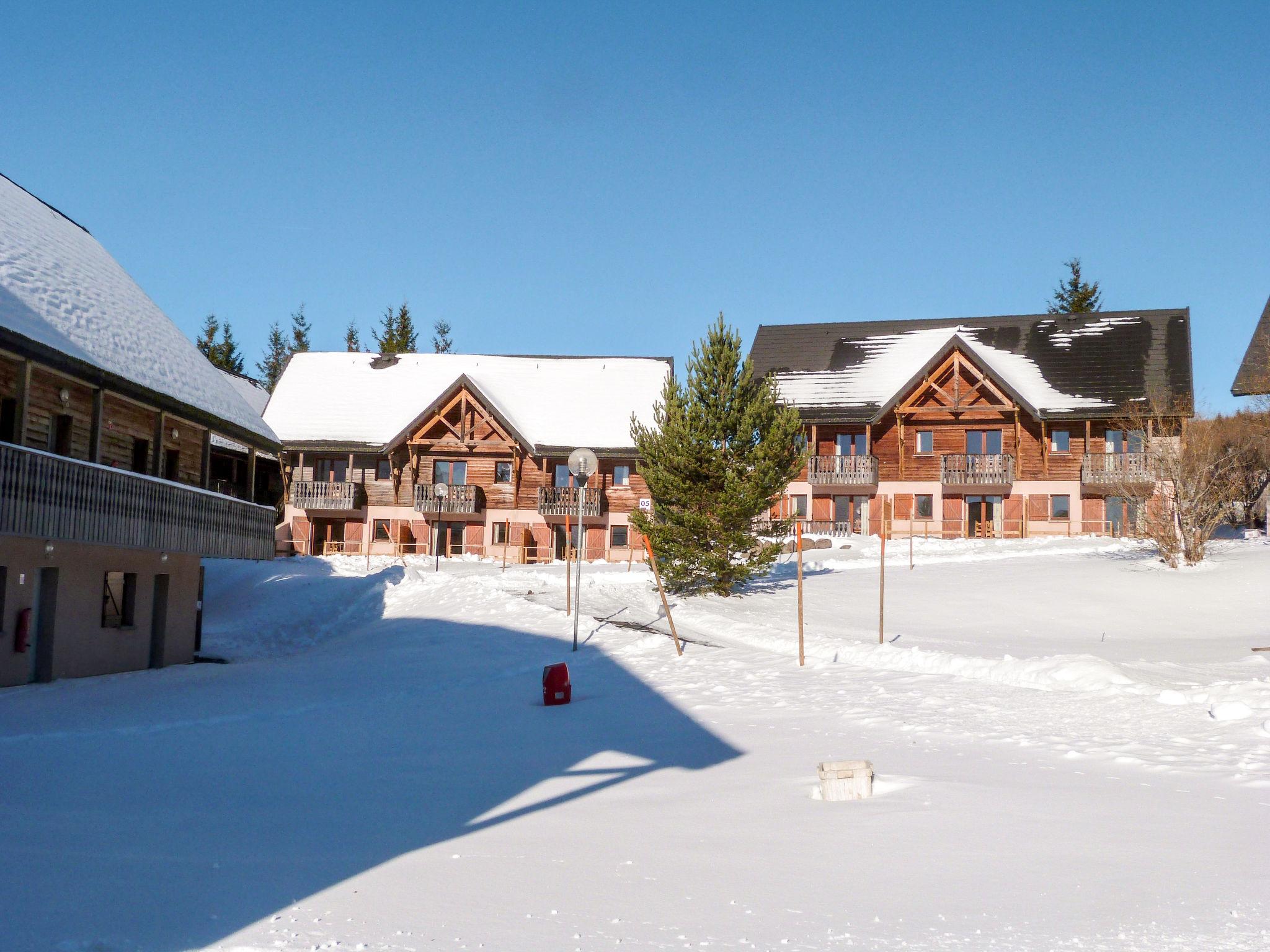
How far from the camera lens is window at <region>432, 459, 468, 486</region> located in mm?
50281

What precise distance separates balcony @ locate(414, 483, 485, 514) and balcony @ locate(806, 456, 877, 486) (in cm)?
1532

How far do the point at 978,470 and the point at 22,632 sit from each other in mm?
38653

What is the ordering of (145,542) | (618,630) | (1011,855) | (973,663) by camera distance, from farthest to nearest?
(618,630) → (145,542) → (973,663) → (1011,855)

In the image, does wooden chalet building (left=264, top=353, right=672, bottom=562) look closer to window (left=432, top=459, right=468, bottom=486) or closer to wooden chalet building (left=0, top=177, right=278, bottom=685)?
window (left=432, top=459, right=468, bottom=486)

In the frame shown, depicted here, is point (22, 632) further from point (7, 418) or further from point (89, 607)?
point (7, 418)

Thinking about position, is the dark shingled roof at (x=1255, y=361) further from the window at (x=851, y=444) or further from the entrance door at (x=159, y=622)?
the entrance door at (x=159, y=622)

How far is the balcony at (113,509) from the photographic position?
16875 mm

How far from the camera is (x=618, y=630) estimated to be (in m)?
24.5

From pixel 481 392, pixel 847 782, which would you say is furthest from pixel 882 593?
pixel 481 392

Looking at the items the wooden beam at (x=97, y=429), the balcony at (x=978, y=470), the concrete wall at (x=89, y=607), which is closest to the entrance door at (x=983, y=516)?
the balcony at (x=978, y=470)

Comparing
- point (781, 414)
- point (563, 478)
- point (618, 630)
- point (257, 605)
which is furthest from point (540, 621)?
point (563, 478)

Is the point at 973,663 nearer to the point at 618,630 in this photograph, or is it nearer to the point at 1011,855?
the point at 618,630

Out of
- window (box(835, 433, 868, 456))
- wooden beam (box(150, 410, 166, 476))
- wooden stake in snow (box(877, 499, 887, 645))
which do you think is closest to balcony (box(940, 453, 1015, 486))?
window (box(835, 433, 868, 456))

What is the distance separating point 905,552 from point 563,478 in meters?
16.5
